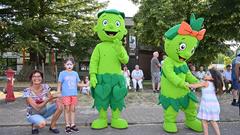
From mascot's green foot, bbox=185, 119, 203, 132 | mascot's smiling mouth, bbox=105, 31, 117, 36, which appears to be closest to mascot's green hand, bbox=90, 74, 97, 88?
mascot's smiling mouth, bbox=105, 31, 117, 36

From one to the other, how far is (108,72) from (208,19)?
1283 cm

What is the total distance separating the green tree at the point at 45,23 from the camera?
22391 millimetres

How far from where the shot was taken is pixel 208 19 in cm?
1938

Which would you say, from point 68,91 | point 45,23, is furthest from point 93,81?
point 45,23

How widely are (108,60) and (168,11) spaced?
45.6 feet

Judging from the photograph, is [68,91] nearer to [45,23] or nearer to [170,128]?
[170,128]

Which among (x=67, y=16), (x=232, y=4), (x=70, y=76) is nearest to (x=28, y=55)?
(x=67, y=16)

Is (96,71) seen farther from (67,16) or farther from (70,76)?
(67,16)

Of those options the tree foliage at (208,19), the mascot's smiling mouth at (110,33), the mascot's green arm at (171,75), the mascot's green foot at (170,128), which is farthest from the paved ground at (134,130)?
the tree foliage at (208,19)

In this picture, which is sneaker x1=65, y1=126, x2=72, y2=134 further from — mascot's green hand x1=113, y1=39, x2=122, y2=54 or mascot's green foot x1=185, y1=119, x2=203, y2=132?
mascot's green foot x1=185, y1=119, x2=203, y2=132

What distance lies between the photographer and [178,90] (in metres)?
7.63

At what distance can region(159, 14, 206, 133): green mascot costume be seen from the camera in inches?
297

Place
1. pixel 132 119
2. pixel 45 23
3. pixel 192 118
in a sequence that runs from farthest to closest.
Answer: pixel 45 23 < pixel 132 119 < pixel 192 118

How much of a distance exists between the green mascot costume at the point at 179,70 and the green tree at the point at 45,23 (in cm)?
1545
